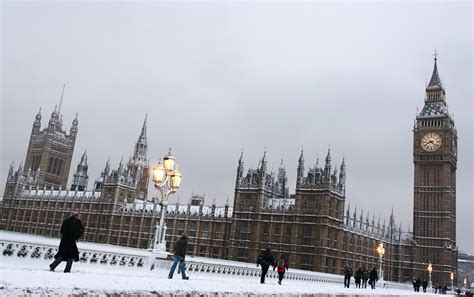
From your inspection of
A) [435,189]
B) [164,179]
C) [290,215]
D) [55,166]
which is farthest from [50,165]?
[164,179]

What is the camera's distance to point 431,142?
253ft

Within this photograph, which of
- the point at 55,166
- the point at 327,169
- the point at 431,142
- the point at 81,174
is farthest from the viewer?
the point at 55,166

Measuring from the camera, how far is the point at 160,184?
63.1 ft

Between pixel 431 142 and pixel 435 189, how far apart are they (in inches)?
328

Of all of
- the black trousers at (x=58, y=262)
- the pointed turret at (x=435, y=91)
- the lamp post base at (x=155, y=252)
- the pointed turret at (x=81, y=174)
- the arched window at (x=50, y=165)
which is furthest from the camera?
the arched window at (x=50, y=165)

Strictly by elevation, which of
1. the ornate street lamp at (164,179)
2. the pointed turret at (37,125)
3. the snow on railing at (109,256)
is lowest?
the snow on railing at (109,256)

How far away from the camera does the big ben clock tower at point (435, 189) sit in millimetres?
69938

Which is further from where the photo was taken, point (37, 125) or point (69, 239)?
point (37, 125)

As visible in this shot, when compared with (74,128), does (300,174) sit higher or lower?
lower

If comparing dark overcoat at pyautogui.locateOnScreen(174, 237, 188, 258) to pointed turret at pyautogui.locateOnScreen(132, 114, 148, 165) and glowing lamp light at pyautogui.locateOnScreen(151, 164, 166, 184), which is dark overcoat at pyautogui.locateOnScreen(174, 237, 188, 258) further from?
pointed turret at pyautogui.locateOnScreen(132, 114, 148, 165)

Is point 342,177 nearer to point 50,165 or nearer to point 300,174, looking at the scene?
point 300,174

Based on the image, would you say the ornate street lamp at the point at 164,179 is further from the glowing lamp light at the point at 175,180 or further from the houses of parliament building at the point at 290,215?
the houses of parliament building at the point at 290,215

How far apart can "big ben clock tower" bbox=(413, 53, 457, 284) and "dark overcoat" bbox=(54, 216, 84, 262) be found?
67.9 metres

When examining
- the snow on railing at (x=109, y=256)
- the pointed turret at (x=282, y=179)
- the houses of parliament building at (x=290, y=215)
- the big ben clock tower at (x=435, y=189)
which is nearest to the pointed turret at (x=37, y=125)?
the houses of parliament building at (x=290, y=215)
